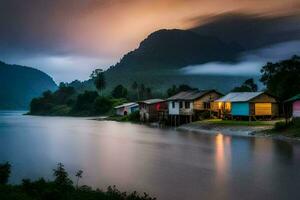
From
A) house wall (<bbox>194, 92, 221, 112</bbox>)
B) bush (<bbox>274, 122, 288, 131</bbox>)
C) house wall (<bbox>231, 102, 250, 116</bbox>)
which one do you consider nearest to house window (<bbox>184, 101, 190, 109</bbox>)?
house wall (<bbox>194, 92, 221, 112</bbox>)

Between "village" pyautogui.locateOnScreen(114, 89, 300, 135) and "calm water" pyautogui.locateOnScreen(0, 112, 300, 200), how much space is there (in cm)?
1525

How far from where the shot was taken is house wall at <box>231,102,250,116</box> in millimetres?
66137

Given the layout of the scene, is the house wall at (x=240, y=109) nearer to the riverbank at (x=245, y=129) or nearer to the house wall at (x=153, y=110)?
the riverbank at (x=245, y=129)

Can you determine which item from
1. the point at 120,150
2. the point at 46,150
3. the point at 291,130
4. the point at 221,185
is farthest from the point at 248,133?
the point at 221,185

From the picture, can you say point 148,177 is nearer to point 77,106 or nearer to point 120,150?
point 120,150

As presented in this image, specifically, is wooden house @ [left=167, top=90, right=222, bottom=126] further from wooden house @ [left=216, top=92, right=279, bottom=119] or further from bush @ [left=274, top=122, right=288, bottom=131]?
bush @ [left=274, top=122, right=288, bottom=131]

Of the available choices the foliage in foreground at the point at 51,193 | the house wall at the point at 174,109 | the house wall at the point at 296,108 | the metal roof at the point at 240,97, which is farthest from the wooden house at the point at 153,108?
the foliage in foreground at the point at 51,193

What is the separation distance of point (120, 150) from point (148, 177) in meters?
17.9

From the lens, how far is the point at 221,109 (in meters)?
75.5

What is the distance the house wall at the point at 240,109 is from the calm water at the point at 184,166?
18.3 m

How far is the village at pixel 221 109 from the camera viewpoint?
64.8 m

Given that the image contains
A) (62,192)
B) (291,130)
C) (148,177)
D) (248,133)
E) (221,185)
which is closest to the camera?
(62,192)

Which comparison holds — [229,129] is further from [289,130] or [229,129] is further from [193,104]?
[193,104]

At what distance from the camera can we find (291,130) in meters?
47.5
